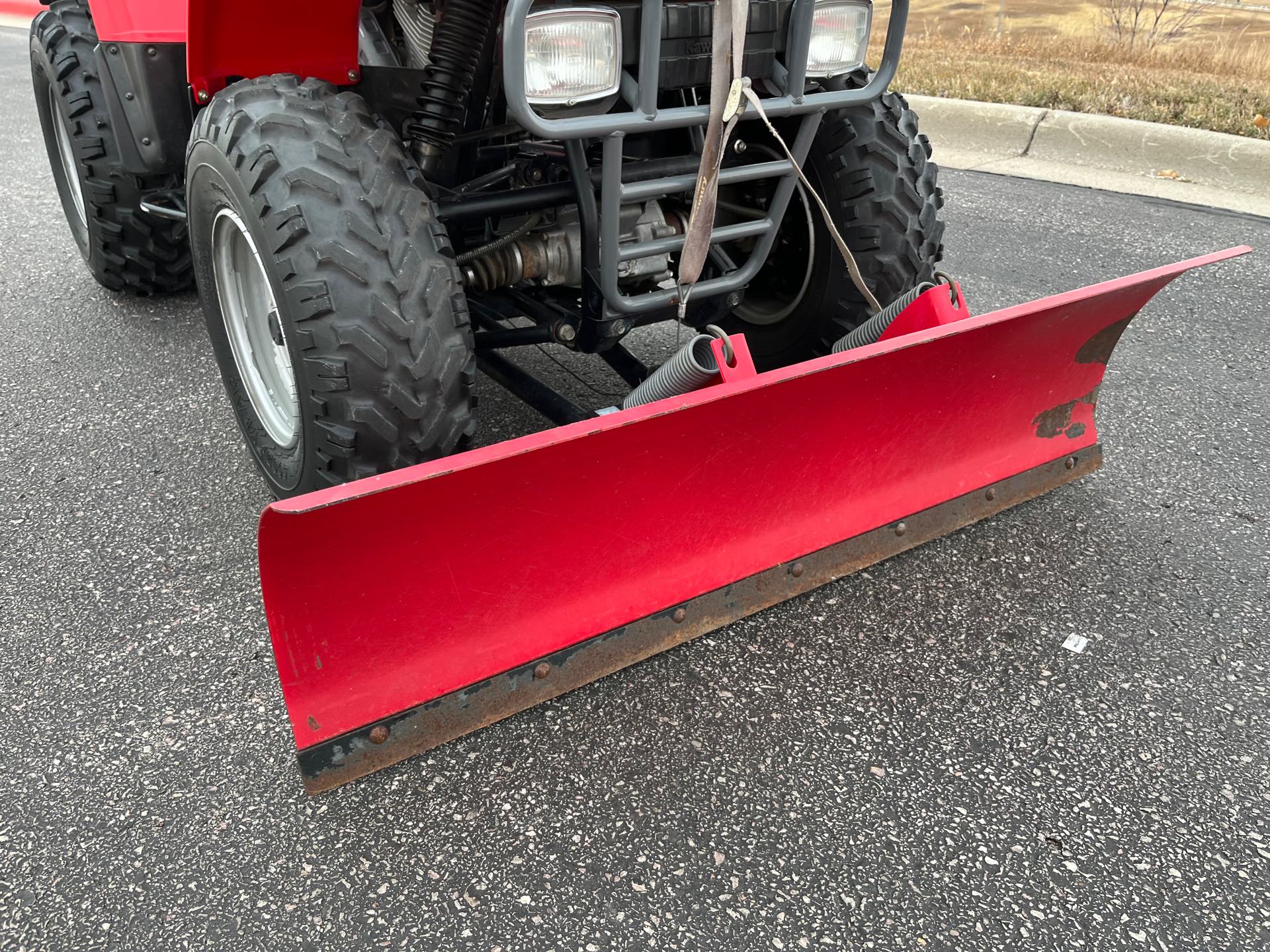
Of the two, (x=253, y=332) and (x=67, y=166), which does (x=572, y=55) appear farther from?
(x=67, y=166)

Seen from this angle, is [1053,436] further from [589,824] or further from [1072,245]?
[1072,245]

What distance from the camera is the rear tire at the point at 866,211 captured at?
9.27ft

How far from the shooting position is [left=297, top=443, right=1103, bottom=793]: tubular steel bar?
6.43 ft

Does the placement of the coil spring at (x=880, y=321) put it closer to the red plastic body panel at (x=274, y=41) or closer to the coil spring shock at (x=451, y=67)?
the coil spring shock at (x=451, y=67)

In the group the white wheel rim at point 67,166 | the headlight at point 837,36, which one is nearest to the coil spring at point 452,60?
the headlight at point 837,36

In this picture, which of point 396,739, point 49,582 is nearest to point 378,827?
point 396,739

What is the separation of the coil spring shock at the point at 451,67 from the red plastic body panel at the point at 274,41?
202 mm

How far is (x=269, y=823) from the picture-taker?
1958 millimetres

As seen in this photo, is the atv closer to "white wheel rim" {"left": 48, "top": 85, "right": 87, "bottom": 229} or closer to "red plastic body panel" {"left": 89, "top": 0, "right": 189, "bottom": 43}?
"red plastic body panel" {"left": 89, "top": 0, "right": 189, "bottom": 43}

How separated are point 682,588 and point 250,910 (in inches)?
42.7

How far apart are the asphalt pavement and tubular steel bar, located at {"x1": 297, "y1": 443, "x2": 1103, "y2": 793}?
89 millimetres

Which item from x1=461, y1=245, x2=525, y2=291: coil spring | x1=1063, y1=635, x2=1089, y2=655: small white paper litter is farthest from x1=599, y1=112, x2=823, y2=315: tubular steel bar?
x1=1063, y1=635, x2=1089, y2=655: small white paper litter

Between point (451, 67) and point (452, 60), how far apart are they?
0.05 feet

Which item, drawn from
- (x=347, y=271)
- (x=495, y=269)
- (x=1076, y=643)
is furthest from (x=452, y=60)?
(x=1076, y=643)
